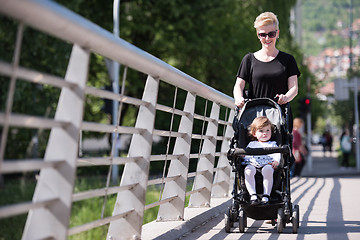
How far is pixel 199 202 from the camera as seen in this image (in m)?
8.45

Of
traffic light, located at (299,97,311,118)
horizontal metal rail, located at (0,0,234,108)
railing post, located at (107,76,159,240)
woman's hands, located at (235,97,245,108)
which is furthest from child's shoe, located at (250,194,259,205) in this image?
traffic light, located at (299,97,311,118)

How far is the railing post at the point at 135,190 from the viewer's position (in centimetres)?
532

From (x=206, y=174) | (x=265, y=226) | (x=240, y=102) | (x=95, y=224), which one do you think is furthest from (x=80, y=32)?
(x=206, y=174)

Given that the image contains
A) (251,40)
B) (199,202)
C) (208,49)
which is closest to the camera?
(199,202)

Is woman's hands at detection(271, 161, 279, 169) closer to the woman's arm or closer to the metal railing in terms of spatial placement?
the woman's arm

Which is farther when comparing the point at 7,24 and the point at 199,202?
the point at 7,24

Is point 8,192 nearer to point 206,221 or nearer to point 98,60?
point 98,60

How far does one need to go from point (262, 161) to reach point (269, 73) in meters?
1.03

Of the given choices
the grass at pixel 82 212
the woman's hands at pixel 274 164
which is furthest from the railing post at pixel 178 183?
the grass at pixel 82 212

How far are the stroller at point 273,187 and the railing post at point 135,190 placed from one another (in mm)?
1238

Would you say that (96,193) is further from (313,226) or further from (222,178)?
(222,178)

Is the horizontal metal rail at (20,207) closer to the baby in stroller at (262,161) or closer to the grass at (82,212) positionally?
the baby in stroller at (262,161)

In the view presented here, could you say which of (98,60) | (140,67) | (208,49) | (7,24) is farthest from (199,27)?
(140,67)

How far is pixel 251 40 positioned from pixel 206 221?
1196 inches
